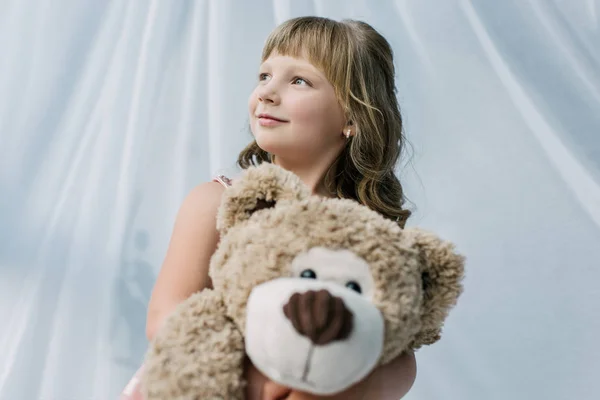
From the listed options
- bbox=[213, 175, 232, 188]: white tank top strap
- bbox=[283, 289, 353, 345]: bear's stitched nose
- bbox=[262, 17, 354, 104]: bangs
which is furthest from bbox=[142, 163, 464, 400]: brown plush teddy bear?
bbox=[262, 17, 354, 104]: bangs

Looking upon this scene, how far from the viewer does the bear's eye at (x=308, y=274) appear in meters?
0.53

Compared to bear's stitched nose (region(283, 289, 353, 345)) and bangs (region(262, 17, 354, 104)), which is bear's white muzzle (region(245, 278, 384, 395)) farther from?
bangs (region(262, 17, 354, 104))

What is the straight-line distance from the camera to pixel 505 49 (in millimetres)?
1753

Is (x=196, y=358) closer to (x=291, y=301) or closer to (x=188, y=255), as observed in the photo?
(x=291, y=301)

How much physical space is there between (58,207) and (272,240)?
1192 millimetres

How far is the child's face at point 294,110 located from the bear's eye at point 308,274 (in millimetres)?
387

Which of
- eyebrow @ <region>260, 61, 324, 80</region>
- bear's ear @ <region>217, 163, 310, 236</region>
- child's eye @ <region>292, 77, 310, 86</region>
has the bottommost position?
bear's ear @ <region>217, 163, 310, 236</region>

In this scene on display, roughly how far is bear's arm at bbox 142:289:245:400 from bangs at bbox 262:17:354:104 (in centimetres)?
47

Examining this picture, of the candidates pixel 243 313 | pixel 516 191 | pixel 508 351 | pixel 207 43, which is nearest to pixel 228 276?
pixel 243 313

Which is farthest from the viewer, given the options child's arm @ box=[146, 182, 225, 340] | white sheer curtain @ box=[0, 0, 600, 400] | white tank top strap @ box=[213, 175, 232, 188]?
white sheer curtain @ box=[0, 0, 600, 400]

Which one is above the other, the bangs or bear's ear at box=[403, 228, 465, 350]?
the bangs

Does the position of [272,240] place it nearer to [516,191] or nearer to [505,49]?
[516,191]

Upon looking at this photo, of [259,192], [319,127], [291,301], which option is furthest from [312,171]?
[291,301]

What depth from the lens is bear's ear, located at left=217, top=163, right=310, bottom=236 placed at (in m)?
0.58
